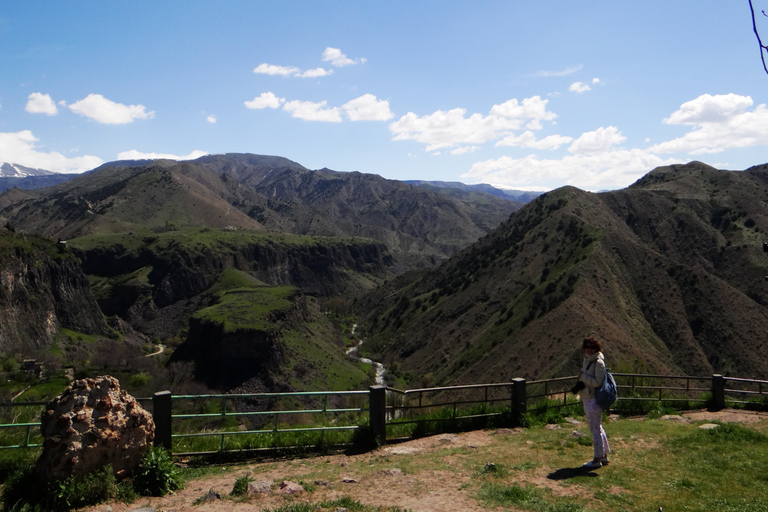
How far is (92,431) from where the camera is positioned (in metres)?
8.84

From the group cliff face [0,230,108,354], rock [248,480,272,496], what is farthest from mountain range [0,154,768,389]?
rock [248,480,272,496]

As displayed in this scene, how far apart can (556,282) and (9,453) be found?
81406 mm

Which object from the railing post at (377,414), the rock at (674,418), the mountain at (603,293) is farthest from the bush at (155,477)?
the mountain at (603,293)

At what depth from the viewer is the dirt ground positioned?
27.8 ft

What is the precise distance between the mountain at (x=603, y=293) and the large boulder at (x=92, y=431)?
43.9 metres

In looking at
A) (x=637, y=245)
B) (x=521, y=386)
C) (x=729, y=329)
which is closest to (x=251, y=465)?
(x=521, y=386)

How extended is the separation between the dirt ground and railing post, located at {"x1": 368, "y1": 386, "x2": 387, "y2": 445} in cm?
31

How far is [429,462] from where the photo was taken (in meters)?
10.8

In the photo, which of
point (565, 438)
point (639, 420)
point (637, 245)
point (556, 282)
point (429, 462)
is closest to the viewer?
point (429, 462)

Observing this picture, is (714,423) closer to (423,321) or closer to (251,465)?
(251,465)

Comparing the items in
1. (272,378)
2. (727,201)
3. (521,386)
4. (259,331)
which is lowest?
(272,378)

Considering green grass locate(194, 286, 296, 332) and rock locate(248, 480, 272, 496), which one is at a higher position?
rock locate(248, 480, 272, 496)

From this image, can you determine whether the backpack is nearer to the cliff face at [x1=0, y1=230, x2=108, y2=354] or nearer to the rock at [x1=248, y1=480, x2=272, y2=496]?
the rock at [x1=248, y1=480, x2=272, y2=496]

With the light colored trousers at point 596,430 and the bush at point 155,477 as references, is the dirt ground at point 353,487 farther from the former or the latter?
the light colored trousers at point 596,430
